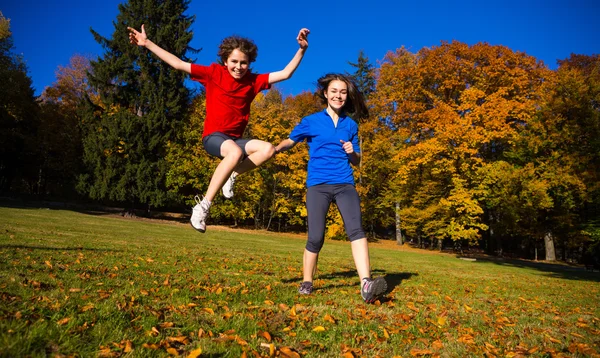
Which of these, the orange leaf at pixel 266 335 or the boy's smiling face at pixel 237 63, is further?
the boy's smiling face at pixel 237 63

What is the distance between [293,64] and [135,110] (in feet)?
94.4

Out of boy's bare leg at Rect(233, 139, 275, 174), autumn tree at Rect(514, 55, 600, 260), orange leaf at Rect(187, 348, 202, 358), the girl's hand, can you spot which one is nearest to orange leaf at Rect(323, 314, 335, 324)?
orange leaf at Rect(187, 348, 202, 358)

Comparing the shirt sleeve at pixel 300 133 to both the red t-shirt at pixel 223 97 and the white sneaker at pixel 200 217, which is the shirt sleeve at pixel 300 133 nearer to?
the red t-shirt at pixel 223 97

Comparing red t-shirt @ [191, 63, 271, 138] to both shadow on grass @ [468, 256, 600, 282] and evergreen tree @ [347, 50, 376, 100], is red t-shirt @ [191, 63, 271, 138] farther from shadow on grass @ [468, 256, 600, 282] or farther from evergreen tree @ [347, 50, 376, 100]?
evergreen tree @ [347, 50, 376, 100]

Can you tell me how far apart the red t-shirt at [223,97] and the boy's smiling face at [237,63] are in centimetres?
7

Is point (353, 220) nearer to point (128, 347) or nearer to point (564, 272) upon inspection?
point (128, 347)

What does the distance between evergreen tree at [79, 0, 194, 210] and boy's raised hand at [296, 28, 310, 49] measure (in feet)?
83.9

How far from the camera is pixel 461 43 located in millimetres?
25656

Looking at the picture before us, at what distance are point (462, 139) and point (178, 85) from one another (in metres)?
21.7

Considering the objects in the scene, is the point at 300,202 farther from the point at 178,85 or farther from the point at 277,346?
the point at 277,346

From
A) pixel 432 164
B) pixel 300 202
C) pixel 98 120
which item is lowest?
pixel 300 202

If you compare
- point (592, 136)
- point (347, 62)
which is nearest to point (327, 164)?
point (592, 136)

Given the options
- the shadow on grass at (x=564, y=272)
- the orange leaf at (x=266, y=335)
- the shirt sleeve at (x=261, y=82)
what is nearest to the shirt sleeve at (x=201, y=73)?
the shirt sleeve at (x=261, y=82)

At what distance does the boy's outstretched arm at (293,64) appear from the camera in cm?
460
